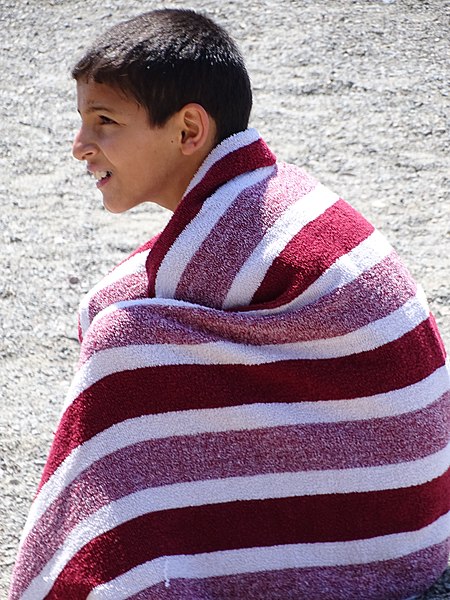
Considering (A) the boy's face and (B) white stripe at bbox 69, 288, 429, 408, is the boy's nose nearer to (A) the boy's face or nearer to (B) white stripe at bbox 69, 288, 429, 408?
(A) the boy's face

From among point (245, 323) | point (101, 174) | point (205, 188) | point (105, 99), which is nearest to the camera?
point (245, 323)

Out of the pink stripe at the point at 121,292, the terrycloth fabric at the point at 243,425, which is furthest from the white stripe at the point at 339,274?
the pink stripe at the point at 121,292

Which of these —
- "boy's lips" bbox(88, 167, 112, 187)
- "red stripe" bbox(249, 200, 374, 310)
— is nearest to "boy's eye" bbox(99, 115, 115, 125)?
"boy's lips" bbox(88, 167, 112, 187)

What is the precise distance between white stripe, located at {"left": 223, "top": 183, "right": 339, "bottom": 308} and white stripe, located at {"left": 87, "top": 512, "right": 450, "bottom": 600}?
0.45 meters

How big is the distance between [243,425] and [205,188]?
0.44 m

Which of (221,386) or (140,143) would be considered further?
(140,143)

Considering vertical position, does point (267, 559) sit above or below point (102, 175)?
below

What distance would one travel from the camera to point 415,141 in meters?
4.46

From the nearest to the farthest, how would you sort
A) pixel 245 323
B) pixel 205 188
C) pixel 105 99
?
pixel 245 323 < pixel 205 188 < pixel 105 99

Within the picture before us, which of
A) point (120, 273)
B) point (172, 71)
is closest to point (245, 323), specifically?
point (120, 273)

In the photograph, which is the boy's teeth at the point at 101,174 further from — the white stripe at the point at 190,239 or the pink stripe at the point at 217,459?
the pink stripe at the point at 217,459

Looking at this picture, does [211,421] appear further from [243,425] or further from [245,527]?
[245,527]

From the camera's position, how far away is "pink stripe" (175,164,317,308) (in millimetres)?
2047

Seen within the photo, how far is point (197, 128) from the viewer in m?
2.23
